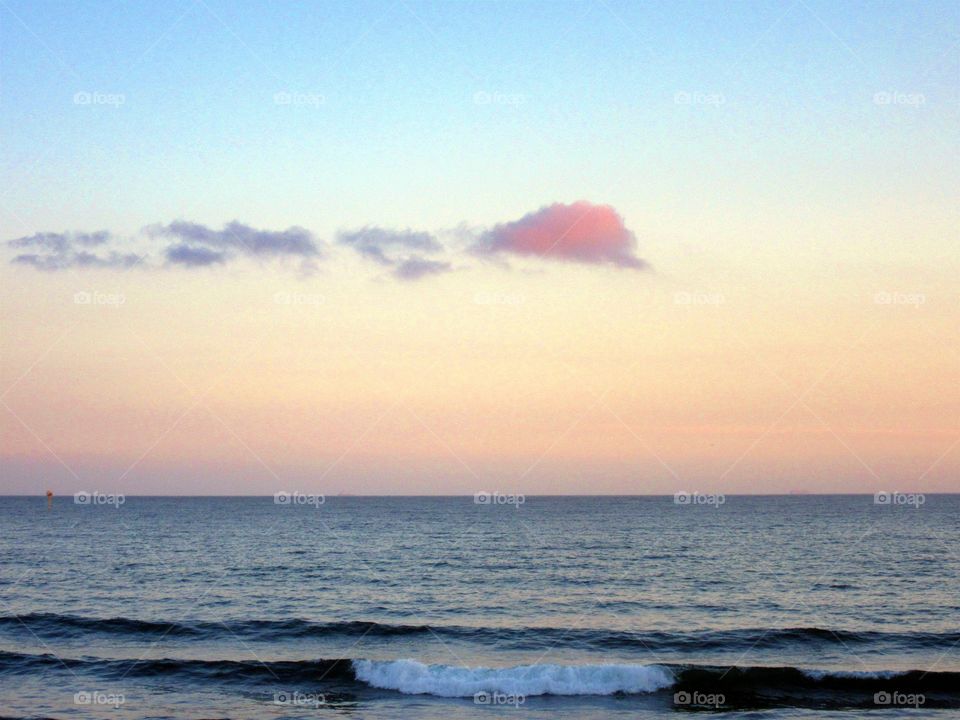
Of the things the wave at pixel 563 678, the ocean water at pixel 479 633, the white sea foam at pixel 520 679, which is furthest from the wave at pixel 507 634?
the white sea foam at pixel 520 679

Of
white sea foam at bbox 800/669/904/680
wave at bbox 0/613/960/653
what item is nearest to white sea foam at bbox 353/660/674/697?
wave at bbox 0/613/960/653

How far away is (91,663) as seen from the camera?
28734 mm

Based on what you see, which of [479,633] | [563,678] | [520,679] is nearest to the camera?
[520,679]

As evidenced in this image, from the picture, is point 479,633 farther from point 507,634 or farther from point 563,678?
point 563,678

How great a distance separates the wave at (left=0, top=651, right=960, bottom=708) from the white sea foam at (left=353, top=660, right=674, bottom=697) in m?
0.03

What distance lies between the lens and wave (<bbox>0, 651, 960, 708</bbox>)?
25812mm

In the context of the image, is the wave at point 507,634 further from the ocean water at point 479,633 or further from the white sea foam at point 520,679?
the white sea foam at point 520,679

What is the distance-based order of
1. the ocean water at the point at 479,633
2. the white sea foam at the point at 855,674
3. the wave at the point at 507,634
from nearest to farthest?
1. the ocean water at the point at 479,633
2. the white sea foam at the point at 855,674
3. the wave at the point at 507,634

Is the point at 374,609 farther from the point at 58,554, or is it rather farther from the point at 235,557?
the point at 58,554

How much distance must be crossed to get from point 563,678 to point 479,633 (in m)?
7.62

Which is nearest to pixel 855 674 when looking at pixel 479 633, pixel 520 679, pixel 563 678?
pixel 563 678

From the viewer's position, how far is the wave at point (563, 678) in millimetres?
25812

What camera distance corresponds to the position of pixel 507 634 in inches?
1303

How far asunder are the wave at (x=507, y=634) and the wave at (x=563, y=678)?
3.71 m
